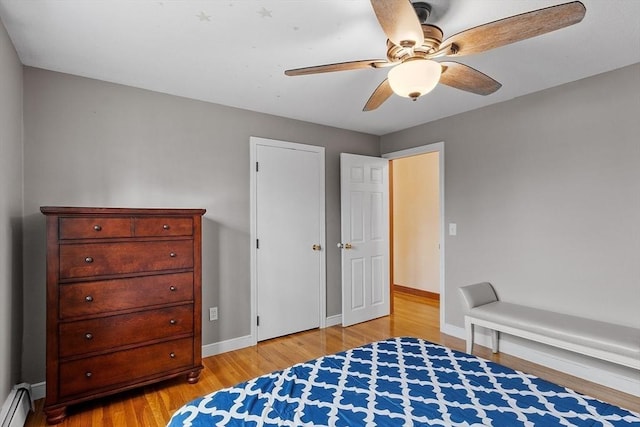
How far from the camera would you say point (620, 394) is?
2.40m

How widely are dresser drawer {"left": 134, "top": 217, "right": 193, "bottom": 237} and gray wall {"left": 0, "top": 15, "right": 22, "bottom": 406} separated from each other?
693 mm

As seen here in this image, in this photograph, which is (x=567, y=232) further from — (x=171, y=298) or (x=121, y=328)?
(x=121, y=328)

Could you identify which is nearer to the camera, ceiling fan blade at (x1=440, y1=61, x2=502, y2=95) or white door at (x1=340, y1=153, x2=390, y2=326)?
ceiling fan blade at (x1=440, y1=61, x2=502, y2=95)

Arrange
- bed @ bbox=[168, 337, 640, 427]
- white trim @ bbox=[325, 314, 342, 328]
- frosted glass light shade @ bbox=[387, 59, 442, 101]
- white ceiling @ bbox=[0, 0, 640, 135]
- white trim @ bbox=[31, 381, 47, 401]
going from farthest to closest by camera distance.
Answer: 1. white trim @ bbox=[325, 314, 342, 328]
2. white trim @ bbox=[31, 381, 47, 401]
3. white ceiling @ bbox=[0, 0, 640, 135]
4. frosted glass light shade @ bbox=[387, 59, 442, 101]
5. bed @ bbox=[168, 337, 640, 427]

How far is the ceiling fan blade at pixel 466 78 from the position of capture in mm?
1812

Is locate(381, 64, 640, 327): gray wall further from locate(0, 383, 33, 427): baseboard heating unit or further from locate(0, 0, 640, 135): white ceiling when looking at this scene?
locate(0, 383, 33, 427): baseboard heating unit

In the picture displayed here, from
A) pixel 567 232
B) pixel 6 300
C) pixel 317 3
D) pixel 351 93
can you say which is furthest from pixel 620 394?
pixel 6 300

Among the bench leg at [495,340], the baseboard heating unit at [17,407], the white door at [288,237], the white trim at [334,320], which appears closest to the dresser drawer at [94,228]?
the baseboard heating unit at [17,407]

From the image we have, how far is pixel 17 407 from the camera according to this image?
2043 mm

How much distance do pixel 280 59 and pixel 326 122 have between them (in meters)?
1.58

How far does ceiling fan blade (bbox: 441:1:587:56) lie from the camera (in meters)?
1.29

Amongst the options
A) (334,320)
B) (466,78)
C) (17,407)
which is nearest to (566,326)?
(466,78)

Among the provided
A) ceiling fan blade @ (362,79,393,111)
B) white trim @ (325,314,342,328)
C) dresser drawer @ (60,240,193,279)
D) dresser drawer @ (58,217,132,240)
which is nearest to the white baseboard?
white trim @ (325,314,342,328)

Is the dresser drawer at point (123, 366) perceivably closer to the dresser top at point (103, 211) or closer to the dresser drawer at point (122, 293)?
the dresser drawer at point (122, 293)
